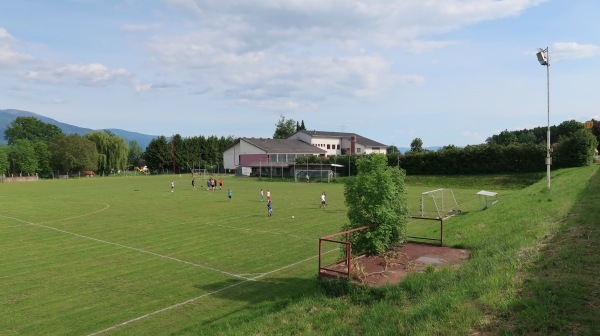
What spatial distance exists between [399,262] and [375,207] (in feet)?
6.55

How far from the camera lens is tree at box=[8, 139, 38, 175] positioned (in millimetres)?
101938

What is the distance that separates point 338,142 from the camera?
125000mm

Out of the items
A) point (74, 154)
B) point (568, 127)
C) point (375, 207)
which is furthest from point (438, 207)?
point (74, 154)

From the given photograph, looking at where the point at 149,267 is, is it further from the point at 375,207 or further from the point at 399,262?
the point at 399,262

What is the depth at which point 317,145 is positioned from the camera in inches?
4663

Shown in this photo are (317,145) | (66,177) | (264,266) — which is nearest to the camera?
(264,266)

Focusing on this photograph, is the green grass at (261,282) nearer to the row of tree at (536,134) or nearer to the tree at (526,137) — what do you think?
the row of tree at (536,134)

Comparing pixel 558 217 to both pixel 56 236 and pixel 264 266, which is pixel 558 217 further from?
pixel 56 236

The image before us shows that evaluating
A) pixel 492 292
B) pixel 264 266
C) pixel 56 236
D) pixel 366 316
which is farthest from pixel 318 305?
pixel 56 236

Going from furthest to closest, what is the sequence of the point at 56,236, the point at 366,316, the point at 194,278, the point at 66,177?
1. the point at 66,177
2. the point at 56,236
3. the point at 194,278
4. the point at 366,316

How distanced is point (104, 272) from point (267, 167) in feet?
249

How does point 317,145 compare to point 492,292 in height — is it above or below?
above

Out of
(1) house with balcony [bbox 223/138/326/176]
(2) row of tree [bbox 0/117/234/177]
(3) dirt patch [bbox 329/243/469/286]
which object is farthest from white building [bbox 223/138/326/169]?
(3) dirt patch [bbox 329/243/469/286]

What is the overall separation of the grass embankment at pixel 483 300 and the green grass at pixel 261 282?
36 mm
